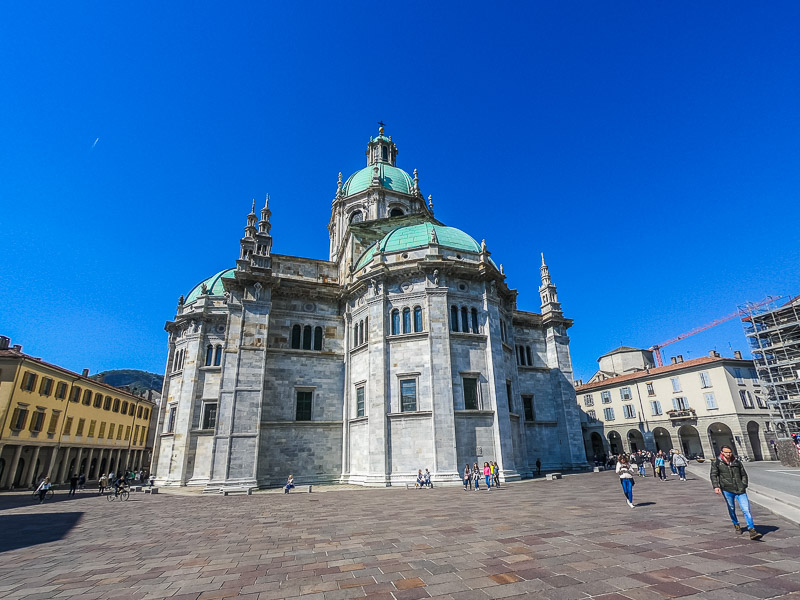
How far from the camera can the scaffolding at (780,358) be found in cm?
3719

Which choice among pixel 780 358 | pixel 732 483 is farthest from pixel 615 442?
Result: pixel 732 483

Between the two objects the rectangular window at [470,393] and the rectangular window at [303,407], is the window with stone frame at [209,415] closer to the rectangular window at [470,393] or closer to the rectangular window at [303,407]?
the rectangular window at [303,407]

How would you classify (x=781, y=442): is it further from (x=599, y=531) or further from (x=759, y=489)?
(x=599, y=531)

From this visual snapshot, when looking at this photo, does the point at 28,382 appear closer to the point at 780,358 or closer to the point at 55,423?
the point at 55,423

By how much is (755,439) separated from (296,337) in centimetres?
4923

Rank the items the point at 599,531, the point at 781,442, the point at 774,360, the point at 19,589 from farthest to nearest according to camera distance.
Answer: the point at 774,360, the point at 781,442, the point at 599,531, the point at 19,589

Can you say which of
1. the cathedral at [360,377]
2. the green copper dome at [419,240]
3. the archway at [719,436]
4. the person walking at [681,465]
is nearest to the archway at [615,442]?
the archway at [719,436]

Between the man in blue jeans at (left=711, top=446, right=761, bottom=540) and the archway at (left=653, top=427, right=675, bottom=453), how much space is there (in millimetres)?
46992

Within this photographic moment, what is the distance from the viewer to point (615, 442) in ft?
171

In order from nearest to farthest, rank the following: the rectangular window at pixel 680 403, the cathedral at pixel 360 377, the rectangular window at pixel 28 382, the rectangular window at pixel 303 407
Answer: the cathedral at pixel 360 377
the rectangular window at pixel 303 407
the rectangular window at pixel 28 382
the rectangular window at pixel 680 403

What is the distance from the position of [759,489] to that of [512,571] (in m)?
15.2

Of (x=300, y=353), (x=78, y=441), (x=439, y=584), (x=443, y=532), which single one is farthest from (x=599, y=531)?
(x=78, y=441)

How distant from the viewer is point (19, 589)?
21.1 feet

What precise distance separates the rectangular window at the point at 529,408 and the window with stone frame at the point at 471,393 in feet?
31.9
